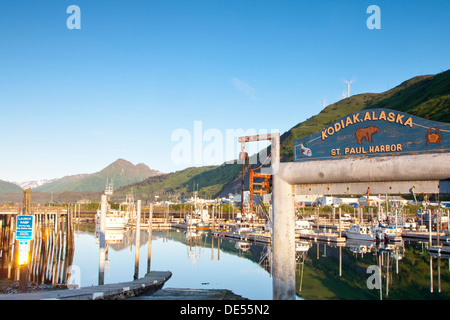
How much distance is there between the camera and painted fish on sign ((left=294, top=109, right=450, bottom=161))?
40.8 ft

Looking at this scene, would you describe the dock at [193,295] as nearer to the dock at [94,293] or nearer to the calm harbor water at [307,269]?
the dock at [94,293]

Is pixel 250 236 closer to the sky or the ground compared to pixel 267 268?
closer to the sky

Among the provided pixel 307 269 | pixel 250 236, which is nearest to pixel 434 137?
pixel 307 269

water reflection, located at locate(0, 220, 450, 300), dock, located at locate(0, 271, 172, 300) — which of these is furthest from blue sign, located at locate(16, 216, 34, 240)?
water reflection, located at locate(0, 220, 450, 300)

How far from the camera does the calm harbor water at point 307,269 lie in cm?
3650

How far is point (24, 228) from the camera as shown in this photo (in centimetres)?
2070

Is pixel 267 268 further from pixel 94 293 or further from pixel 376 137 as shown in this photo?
pixel 376 137

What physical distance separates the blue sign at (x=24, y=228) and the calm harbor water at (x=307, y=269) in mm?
18664

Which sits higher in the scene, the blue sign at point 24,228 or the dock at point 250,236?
the blue sign at point 24,228

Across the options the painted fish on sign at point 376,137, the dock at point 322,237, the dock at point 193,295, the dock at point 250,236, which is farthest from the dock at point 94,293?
the dock at point 322,237

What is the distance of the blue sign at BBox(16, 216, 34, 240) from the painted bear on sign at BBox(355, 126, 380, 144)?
17.5 m

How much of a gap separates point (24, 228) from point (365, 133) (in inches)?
719

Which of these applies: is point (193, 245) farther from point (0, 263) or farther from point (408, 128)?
point (408, 128)
